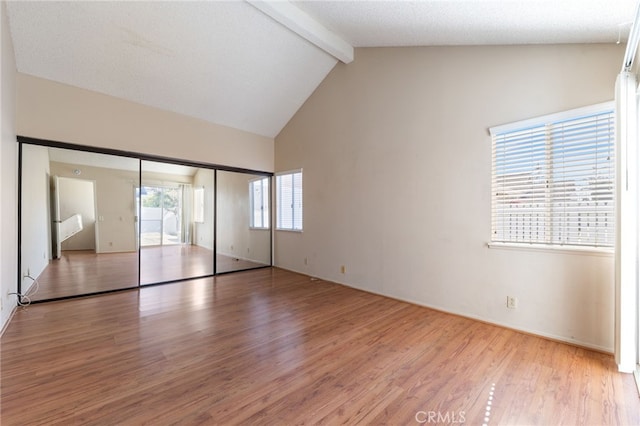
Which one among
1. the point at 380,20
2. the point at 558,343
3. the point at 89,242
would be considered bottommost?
the point at 558,343

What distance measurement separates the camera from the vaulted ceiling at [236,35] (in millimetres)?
2432

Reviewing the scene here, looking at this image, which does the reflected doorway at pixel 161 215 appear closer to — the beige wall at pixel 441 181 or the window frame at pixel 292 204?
the window frame at pixel 292 204

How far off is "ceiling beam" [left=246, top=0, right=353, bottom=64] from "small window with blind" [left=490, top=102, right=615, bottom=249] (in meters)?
2.58

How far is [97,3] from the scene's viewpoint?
10.0ft

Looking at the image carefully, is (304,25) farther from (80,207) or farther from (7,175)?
(80,207)

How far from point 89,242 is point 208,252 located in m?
1.89

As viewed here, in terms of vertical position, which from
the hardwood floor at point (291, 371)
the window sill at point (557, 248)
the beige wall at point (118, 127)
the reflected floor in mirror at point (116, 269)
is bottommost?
the hardwood floor at point (291, 371)

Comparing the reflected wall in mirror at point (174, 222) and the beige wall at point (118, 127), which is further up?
the beige wall at point (118, 127)

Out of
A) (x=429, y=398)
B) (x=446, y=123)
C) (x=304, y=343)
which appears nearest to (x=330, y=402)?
(x=429, y=398)

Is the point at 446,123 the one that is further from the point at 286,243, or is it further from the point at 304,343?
the point at 286,243

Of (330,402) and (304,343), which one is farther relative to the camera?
(304,343)

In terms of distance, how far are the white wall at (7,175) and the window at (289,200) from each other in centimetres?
394

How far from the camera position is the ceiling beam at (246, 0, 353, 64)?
337cm

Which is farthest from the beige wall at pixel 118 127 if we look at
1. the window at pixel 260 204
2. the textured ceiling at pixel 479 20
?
the textured ceiling at pixel 479 20
